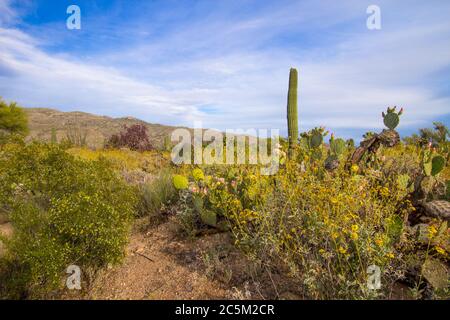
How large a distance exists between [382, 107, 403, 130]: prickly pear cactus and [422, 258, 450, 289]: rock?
2.79 metres

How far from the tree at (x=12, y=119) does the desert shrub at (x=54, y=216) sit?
2333 centimetres

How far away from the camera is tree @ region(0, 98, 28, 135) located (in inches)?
943

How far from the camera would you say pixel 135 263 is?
3.80 metres

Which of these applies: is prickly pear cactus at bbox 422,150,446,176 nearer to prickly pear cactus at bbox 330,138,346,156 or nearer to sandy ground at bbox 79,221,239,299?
prickly pear cactus at bbox 330,138,346,156

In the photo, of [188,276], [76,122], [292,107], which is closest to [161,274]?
A: [188,276]

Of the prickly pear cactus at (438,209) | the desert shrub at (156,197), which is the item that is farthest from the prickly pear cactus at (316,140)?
the desert shrub at (156,197)

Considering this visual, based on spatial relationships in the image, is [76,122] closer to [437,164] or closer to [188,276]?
[188,276]

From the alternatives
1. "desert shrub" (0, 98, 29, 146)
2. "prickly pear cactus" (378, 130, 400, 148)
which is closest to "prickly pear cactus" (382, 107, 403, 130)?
"prickly pear cactus" (378, 130, 400, 148)

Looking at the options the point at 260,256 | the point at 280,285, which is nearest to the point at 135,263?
the point at 260,256

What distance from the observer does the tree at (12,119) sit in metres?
24.0

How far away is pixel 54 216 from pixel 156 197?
2166 millimetres

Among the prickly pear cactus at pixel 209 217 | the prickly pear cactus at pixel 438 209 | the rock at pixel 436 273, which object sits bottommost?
the rock at pixel 436 273

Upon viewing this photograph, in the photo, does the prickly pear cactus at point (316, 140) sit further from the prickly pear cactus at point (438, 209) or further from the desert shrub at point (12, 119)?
the desert shrub at point (12, 119)

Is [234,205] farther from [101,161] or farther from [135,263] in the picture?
[101,161]
